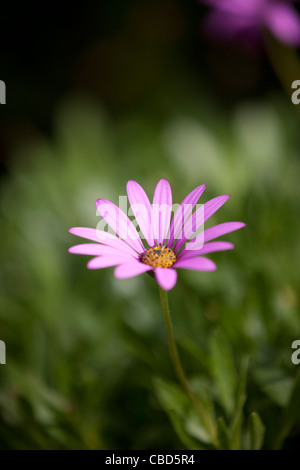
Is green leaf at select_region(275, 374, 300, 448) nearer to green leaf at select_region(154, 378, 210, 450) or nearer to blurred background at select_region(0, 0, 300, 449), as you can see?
blurred background at select_region(0, 0, 300, 449)

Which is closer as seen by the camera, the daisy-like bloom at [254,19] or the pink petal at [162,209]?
the pink petal at [162,209]

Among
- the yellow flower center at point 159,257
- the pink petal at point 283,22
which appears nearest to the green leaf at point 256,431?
the yellow flower center at point 159,257

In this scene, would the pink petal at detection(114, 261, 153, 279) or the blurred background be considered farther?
the blurred background

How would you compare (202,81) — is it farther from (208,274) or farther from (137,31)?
(208,274)

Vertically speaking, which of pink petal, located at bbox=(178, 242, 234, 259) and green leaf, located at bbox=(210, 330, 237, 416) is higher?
pink petal, located at bbox=(178, 242, 234, 259)

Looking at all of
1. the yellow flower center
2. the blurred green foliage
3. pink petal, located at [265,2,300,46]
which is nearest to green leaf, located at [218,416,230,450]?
the blurred green foliage

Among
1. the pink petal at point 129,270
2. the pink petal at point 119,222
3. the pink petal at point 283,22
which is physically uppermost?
the pink petal at point 283,22

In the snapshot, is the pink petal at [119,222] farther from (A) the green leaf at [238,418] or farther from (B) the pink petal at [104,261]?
(A) the green leaf at [238,418]

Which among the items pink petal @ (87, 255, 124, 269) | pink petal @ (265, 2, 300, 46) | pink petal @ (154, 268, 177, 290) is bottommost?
pink petal @ (154, 268, 177, 290)

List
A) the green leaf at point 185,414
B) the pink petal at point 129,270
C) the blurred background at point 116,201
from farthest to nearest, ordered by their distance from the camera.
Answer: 1. the blurred background at point 116,201
2. the green leaf at point 185,414
3. the pink petal at point 129,270

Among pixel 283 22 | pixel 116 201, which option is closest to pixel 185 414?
pixel 116 201
